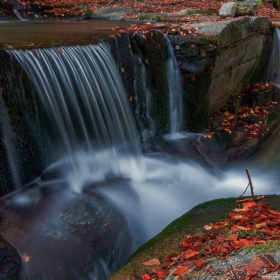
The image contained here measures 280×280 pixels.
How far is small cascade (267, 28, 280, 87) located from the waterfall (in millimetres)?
6477

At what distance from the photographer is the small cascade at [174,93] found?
7.20 m

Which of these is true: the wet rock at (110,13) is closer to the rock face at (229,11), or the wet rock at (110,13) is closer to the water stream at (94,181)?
the rock face at (229,11)

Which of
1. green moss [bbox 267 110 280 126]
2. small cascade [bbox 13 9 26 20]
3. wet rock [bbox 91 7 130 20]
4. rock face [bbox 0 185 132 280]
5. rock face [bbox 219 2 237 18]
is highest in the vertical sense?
small cascade [bbox 13 9 26 20]

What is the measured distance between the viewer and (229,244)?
271cm

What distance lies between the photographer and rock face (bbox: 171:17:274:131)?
23.7 feet

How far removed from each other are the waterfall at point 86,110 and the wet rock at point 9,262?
157cm

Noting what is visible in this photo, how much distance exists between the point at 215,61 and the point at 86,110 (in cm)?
347

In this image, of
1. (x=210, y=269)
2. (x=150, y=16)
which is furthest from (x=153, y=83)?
(x=150, y=16)

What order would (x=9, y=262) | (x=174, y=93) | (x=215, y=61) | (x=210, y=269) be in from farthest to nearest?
(x=215, y=61), (x=174, y=93), (x=9, y=262), (x=210, y=269)

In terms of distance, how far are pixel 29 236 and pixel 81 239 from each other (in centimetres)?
56

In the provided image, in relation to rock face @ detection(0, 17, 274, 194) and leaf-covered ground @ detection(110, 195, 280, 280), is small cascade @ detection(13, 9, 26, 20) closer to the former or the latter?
rock face @ detection(0, 17, 274, 194)

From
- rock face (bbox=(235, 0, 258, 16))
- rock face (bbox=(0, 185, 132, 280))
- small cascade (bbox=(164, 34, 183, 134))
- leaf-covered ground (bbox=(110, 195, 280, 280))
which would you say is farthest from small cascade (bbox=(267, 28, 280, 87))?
rock face (bbox=(0, 185, 132, 280))

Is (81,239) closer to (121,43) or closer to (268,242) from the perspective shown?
(268,242)

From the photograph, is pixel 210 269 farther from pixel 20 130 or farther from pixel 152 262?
pixel 20 130
